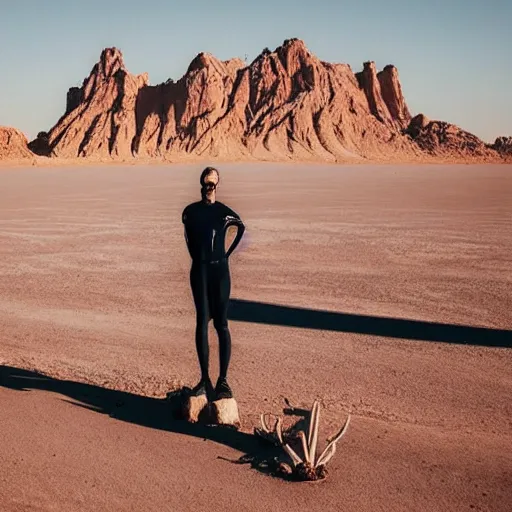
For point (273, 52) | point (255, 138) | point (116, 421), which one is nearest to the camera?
point (116, 421)

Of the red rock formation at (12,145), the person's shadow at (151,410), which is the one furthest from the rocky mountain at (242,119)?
the person's shadow at (151,410)

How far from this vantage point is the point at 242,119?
448ft

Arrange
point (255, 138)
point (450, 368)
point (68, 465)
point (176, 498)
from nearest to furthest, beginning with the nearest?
point (176, 498), point (68, 465), point (450, 368), point (255, 138)

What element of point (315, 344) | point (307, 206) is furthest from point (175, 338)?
point (307, 206)

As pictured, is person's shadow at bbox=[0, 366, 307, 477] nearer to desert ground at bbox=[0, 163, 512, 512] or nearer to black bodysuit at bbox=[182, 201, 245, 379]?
desert ground at bbox=[0, 163, 512, 512]

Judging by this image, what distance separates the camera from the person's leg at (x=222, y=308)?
5.30 meters

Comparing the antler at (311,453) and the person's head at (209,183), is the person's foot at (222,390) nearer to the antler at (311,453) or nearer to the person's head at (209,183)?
the antler at (311,453)

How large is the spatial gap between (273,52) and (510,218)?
14130 centimetres

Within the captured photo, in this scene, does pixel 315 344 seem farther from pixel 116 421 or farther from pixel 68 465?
pixel 68 465

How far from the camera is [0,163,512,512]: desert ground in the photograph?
4488 millimetres

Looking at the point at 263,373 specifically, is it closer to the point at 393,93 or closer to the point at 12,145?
the point at 12,145

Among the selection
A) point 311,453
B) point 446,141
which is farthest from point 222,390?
point 446,141

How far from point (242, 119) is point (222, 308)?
135 m

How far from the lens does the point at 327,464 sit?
15.7 feet
